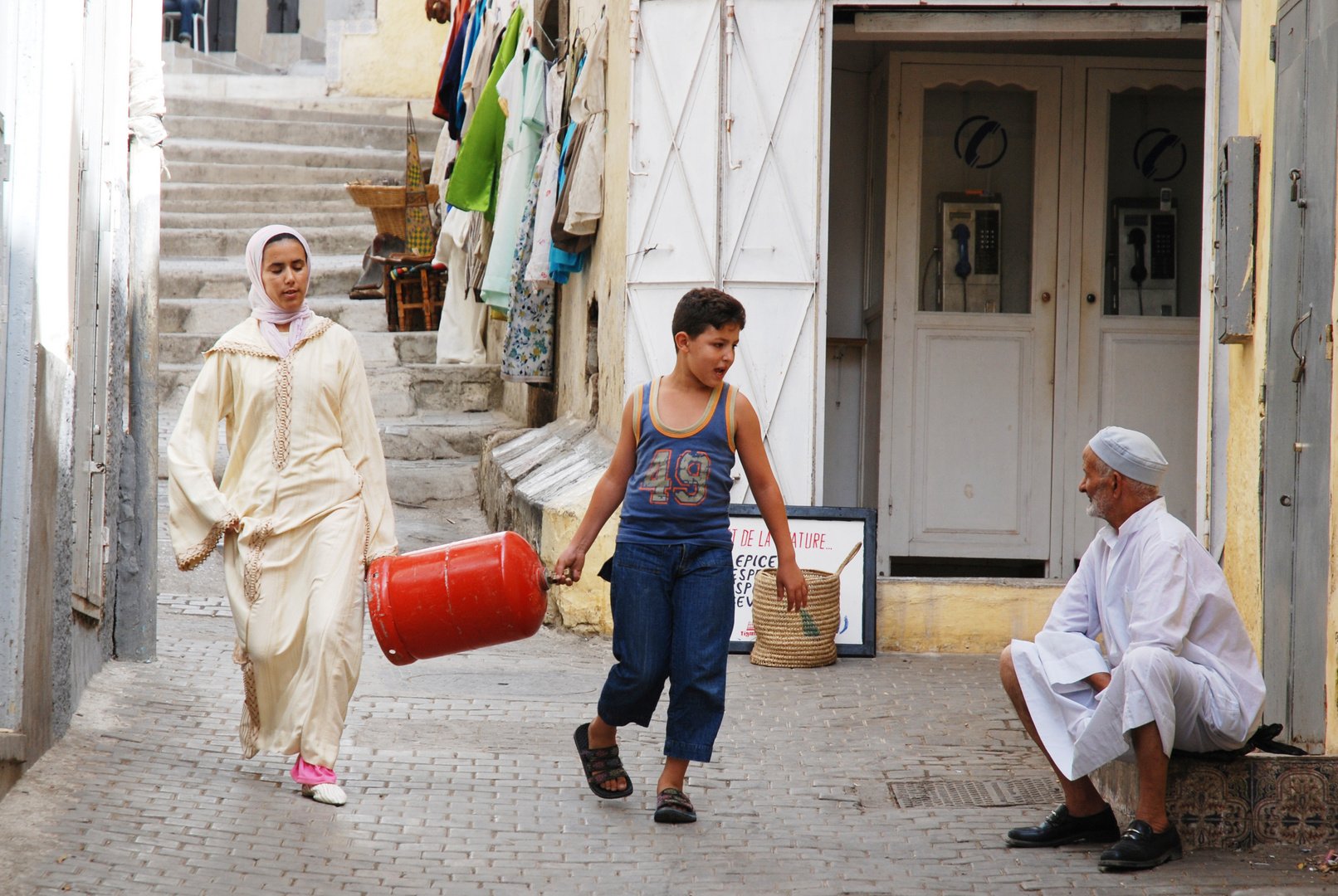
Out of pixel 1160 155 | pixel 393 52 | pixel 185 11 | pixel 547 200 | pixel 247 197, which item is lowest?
pixel 547 200

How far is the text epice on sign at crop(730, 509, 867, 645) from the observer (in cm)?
657

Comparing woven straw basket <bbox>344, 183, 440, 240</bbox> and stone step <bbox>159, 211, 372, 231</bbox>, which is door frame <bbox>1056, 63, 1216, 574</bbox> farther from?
stone step <bbox>159, 211, 372, 231</bbox>

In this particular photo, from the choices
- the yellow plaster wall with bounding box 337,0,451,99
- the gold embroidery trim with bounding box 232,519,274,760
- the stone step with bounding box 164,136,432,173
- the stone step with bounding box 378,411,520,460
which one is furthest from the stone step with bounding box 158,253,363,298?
the gold embroidery trim with bounding box 232,519,274,760

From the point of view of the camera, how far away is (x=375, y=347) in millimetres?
11633

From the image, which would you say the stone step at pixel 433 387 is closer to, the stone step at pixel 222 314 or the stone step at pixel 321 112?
the stone step at pixel 222 314

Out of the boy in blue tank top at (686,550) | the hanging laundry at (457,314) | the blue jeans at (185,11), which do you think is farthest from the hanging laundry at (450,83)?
the blue jeans at (185,11)

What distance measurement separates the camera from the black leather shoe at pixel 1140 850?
11.8ft

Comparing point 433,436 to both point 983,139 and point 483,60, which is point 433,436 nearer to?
point 483,60

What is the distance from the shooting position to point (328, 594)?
4195mm

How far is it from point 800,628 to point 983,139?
3.71 meters

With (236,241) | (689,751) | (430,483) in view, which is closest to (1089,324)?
(430,483)

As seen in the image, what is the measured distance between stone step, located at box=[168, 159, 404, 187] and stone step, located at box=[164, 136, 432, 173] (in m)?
0.07

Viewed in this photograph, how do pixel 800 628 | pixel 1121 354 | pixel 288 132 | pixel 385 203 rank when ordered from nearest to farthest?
1. pixel 800 628
2. pixel 1121 354
3. pixel 385 203
4. pixel 288 132

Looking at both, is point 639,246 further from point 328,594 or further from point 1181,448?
point 1181,448
